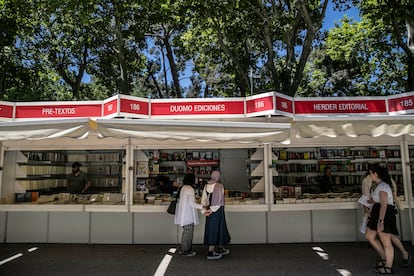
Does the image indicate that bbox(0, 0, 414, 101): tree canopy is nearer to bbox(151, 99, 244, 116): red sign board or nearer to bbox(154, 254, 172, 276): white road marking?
bbox(151, 99, 244, 116): red sign board

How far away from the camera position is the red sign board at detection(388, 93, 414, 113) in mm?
7203

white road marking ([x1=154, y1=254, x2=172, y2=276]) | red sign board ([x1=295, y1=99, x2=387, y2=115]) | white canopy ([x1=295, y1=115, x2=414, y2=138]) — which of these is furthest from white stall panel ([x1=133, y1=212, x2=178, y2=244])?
red sign board ([x1=295, y1=99, x2=387, y2=115])

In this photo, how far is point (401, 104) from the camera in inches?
289

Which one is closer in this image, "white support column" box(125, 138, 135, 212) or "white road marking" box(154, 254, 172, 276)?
"white road marking" box(154, 254, 172, 276)

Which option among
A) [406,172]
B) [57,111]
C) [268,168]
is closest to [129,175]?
[57,111]

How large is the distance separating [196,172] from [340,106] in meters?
3.57

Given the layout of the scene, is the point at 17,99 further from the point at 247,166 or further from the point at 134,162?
the point at 247,166

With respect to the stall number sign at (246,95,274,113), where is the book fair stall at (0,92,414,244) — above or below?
below

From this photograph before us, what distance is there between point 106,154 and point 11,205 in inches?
83.1

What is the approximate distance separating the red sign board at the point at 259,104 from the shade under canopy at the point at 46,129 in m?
3.44

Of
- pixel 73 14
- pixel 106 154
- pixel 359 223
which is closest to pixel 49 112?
pixel 106 154

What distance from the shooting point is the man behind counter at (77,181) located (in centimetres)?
754

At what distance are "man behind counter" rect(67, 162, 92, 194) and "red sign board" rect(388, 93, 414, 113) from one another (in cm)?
695

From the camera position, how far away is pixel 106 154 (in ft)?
24.3
